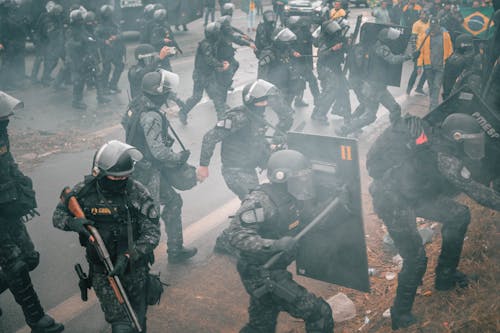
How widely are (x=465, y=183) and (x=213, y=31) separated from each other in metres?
6.72

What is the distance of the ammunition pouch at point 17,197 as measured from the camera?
4723 millimetres


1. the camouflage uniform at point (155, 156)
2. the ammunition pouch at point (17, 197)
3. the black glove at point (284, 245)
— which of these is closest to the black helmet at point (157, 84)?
the camouflage uniform at point (155, 156)

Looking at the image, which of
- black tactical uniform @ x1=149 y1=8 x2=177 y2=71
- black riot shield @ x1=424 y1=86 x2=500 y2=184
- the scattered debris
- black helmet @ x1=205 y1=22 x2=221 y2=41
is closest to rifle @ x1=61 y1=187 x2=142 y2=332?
the scattered debris

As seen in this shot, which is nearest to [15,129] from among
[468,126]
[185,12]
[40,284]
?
[40,284]

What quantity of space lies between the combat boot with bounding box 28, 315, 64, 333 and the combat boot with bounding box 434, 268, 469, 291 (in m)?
3.67

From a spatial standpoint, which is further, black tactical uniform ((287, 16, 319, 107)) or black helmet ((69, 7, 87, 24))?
black helmet ((69, 7, 87, 24))

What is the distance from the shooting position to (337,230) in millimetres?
4590

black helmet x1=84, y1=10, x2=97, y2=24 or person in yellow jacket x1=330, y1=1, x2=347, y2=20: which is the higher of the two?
black helmet x1=84, y1=10, x2=97, y2=24

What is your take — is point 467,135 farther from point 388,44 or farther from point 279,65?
point 279,65

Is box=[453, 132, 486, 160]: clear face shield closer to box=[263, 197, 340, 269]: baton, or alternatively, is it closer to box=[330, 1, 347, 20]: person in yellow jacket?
box=[263, 197, 340, 269]: baton

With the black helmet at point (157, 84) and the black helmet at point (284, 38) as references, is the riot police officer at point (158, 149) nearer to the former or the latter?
the black helmet at point (157, 84)

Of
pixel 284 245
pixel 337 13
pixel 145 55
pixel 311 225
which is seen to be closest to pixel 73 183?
pixel 145 55

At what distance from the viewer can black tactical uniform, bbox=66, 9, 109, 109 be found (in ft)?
36.6

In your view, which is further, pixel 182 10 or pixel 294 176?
pixel 182 10
